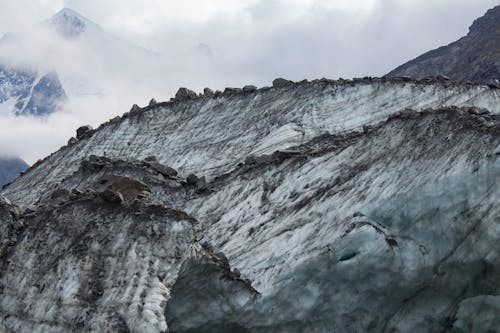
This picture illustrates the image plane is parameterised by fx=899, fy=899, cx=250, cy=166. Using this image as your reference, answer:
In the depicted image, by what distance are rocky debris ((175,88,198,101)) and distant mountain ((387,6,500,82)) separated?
56407 millimetres

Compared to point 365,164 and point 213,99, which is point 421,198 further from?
point 213,99

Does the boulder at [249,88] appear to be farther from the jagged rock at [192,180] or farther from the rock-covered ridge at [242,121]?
the jagged rock at [192,180]

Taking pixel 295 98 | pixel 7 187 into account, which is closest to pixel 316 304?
pixel 295 98

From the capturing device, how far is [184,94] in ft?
137

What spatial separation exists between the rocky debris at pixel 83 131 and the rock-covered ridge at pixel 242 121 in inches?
11.0

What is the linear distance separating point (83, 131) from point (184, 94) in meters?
6.47

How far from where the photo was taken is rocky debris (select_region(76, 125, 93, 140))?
146 ft

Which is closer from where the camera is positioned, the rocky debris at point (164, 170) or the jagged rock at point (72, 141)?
the rocky debris at point (164, 170)

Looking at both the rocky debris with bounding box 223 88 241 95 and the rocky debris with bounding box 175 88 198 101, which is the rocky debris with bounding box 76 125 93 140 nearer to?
the rocky debris with bounding box 175 88 198 101

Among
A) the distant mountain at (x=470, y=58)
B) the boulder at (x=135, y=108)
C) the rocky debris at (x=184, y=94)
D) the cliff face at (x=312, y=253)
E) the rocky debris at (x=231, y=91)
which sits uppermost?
the distant mountain at (x=470, y=58)

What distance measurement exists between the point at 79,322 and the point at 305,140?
50.7ft

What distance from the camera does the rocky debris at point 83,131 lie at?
44.5 meters

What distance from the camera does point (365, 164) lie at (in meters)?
24.5

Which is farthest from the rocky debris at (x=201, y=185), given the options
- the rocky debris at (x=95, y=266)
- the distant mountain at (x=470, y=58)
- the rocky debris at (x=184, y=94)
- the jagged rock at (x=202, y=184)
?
the distant mountain at (x=470, y=58)
